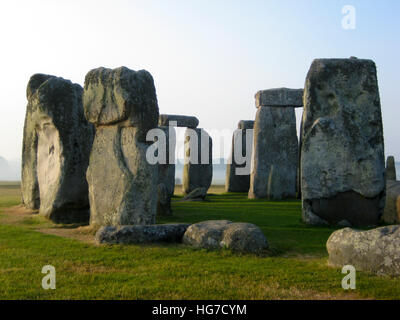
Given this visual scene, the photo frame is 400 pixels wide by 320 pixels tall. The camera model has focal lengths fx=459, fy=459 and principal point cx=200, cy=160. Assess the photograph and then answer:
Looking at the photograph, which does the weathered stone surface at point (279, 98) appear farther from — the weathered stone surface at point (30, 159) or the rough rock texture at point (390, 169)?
the weathered stone surface at point (30, 159)

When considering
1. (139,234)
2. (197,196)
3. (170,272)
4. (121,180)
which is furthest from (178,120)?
(170,272)

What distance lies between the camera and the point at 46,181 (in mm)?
10867

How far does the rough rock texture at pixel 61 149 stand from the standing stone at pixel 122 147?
174 centimetres

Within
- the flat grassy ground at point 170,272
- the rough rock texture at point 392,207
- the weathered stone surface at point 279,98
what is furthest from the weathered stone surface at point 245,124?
the flat grassy ground at point 170,272

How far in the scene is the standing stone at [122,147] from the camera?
8094mm

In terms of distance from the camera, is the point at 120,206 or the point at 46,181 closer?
the point at 120,206

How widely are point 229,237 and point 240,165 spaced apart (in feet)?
51.4

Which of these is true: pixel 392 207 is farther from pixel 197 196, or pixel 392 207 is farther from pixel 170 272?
pixel 197 196

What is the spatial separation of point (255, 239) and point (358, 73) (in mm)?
5292

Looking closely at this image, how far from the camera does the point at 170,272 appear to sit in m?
5.33

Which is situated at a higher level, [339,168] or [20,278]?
[339,168]

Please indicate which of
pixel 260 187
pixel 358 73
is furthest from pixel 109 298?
pixel 260 187

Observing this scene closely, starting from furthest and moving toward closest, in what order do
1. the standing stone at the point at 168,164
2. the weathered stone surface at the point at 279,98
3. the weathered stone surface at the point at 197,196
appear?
the standing stone at the point at 168,164 < the weathered stone surface at the point at 279,98 < the weathered stone surface at the point at 197,196
